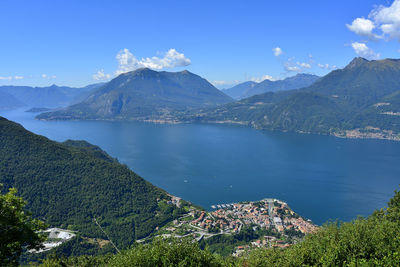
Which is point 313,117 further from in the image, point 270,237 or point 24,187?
point 24,187

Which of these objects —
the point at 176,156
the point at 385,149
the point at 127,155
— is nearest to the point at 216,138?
the point at 176,156

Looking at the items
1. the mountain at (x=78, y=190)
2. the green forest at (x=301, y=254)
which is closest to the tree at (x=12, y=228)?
the green forest at (x=301, y=254)

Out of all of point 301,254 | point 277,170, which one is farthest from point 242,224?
point 277,170

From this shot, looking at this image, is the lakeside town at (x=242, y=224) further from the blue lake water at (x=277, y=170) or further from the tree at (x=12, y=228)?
the tree at (x=12, y=228)

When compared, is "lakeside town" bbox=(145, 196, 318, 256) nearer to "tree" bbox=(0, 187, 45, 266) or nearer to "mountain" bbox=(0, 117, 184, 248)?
"mountain" bbox=(0, 117, 184, 248)

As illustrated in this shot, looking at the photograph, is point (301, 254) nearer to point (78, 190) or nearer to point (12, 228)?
point (12, 228)
